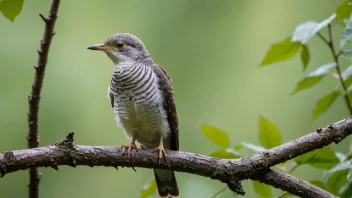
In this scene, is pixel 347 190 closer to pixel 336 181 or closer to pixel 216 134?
pixel 336 181

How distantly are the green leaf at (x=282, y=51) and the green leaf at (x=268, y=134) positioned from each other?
0.68ft

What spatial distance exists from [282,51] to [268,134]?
0.30m

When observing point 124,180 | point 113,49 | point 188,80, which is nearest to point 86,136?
point 124,180

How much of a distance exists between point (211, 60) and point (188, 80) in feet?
0.98

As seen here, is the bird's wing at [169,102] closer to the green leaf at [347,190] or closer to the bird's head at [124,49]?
the bird's head at [124,49]

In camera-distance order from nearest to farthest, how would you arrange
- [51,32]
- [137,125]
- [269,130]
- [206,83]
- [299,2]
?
[51,32] < [269,130] < [137,125] < [206,83] < [299,2]

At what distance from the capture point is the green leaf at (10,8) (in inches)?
58.1

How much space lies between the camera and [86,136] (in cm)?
413

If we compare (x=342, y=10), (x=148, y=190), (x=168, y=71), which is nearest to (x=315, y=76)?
(x=342, y=10)

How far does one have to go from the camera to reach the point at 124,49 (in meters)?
2.72

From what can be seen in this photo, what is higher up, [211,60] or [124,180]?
[211,60]

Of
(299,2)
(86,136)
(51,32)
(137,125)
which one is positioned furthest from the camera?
(299,2)

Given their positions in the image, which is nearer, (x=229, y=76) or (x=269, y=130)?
(x=269, y=130)

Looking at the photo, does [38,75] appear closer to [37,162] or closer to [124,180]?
[37,162]
